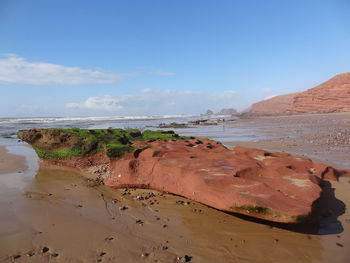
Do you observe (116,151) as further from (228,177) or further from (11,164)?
(11,164)

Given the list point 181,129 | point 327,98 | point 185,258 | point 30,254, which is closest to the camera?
point 185,258

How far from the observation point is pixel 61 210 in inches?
171

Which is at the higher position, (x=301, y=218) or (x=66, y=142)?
(x=66, y=142)

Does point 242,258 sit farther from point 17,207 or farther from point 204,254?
point 17,207

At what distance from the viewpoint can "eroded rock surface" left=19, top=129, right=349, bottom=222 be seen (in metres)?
3.49

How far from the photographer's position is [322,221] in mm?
3701

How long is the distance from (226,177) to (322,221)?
161 cm

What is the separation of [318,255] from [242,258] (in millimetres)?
936

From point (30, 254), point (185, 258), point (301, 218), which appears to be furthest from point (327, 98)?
point (30, 254)

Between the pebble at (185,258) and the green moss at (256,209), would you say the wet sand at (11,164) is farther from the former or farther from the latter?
the green moss at (256,209)

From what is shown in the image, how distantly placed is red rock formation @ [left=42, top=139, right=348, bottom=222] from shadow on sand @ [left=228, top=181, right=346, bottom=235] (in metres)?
0.28

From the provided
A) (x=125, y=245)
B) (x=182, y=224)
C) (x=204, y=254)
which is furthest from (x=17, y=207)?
(x=204, y=254)

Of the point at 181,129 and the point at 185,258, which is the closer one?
the point at 185,258

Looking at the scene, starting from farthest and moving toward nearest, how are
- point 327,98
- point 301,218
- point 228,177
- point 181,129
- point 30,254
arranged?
point 327,98
point 181,129
point 228,177
point 301,218
point 30,254
